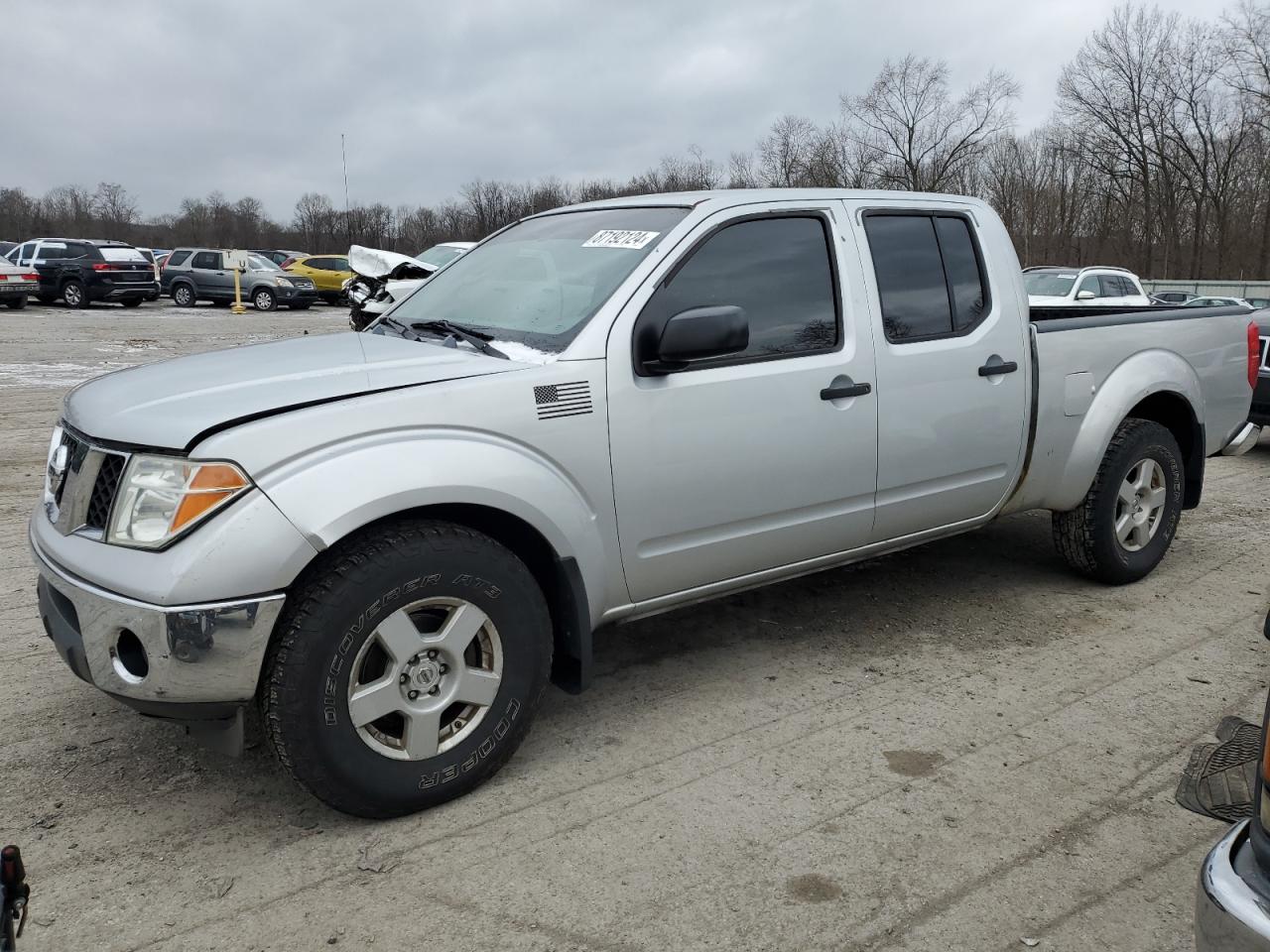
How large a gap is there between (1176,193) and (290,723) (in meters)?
51.8

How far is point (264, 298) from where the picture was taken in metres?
28.1

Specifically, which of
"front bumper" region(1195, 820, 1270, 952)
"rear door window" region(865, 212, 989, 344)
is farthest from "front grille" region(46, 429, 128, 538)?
"rear door window" region(865, 212, 989, 344)

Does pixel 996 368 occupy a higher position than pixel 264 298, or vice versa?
pixel 264 298

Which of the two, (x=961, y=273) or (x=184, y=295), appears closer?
(x=961, y=273)

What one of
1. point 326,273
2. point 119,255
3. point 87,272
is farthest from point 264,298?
point 87,272

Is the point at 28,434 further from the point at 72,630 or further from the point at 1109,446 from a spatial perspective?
the point at 1109,446

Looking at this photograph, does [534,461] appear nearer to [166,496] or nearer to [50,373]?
[166,496]

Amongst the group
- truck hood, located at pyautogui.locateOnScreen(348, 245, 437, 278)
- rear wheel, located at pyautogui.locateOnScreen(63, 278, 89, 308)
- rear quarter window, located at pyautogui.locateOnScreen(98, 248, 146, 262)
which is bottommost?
truck hood, located at pyautogui.locateOnScreen(348, 245, 437, 278)

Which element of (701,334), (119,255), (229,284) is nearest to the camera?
(701,334)

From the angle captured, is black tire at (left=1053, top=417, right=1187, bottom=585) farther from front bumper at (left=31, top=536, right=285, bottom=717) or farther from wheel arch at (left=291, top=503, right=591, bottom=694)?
front bumper at (left=31, top=536, right=285, bottom=717)

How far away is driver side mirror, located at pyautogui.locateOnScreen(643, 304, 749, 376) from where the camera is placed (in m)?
3.13

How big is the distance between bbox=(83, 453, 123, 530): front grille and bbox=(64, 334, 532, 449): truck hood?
7cm

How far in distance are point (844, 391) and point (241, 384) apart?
2.07 meters

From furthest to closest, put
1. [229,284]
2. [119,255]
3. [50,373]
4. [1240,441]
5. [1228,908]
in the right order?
[229,284] < [119,255] < [50,373] < [1240,441] < [1228,908]
